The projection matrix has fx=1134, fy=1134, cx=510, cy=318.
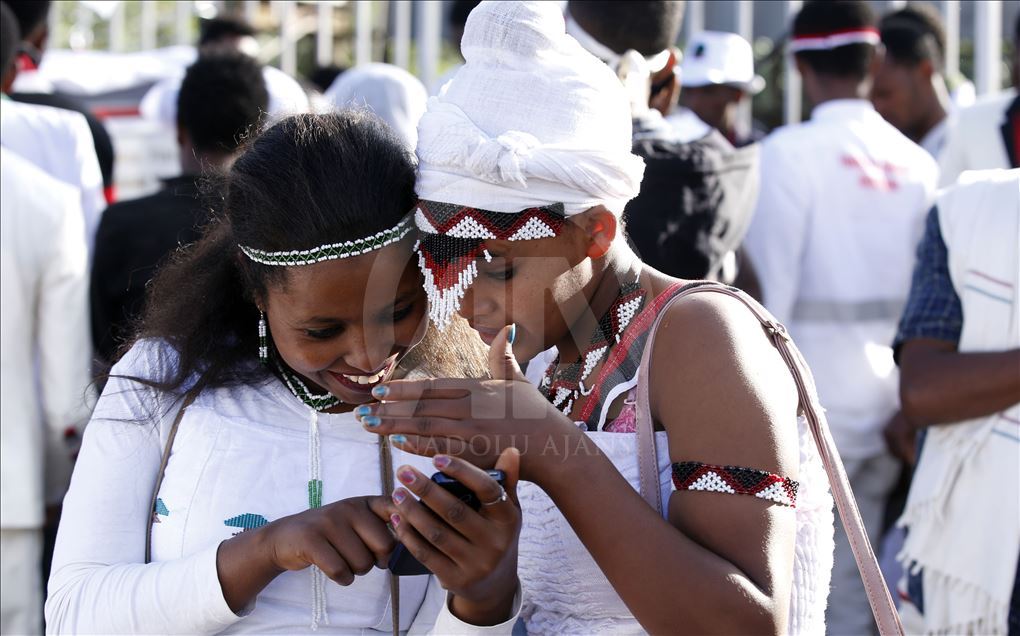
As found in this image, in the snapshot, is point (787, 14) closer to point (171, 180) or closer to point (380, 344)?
point (171, 180)

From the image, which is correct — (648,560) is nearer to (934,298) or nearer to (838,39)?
(934,298)

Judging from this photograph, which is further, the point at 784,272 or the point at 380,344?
the point at 784,272

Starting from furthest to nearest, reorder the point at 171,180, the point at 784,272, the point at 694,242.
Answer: the point at 784,272 < the point at 171,180 < the point at 694,242

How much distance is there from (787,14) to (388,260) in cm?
412

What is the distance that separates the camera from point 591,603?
1987 millimetres

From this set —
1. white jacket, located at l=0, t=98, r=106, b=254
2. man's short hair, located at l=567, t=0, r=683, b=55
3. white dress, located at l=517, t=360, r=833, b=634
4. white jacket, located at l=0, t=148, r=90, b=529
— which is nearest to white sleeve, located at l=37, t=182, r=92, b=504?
white jacket, located at l=0, t=148, r=90, b=529

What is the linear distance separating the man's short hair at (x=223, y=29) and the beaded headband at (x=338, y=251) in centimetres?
476

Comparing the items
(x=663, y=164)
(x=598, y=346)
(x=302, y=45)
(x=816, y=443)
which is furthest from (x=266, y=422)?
(x=302, y=45)

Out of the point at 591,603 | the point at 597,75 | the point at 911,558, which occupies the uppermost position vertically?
the point at 597,75

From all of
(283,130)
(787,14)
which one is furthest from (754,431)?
(787,14)

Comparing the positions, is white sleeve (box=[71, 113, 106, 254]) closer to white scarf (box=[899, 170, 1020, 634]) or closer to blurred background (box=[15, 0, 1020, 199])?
blurred background (box=[15, 0, 1020, 199])

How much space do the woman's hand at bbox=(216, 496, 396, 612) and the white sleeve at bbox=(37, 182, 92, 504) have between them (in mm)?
1891

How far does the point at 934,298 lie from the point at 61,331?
2.71 m

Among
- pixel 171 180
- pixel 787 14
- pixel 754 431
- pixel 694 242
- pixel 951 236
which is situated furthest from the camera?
pixel 787 14
